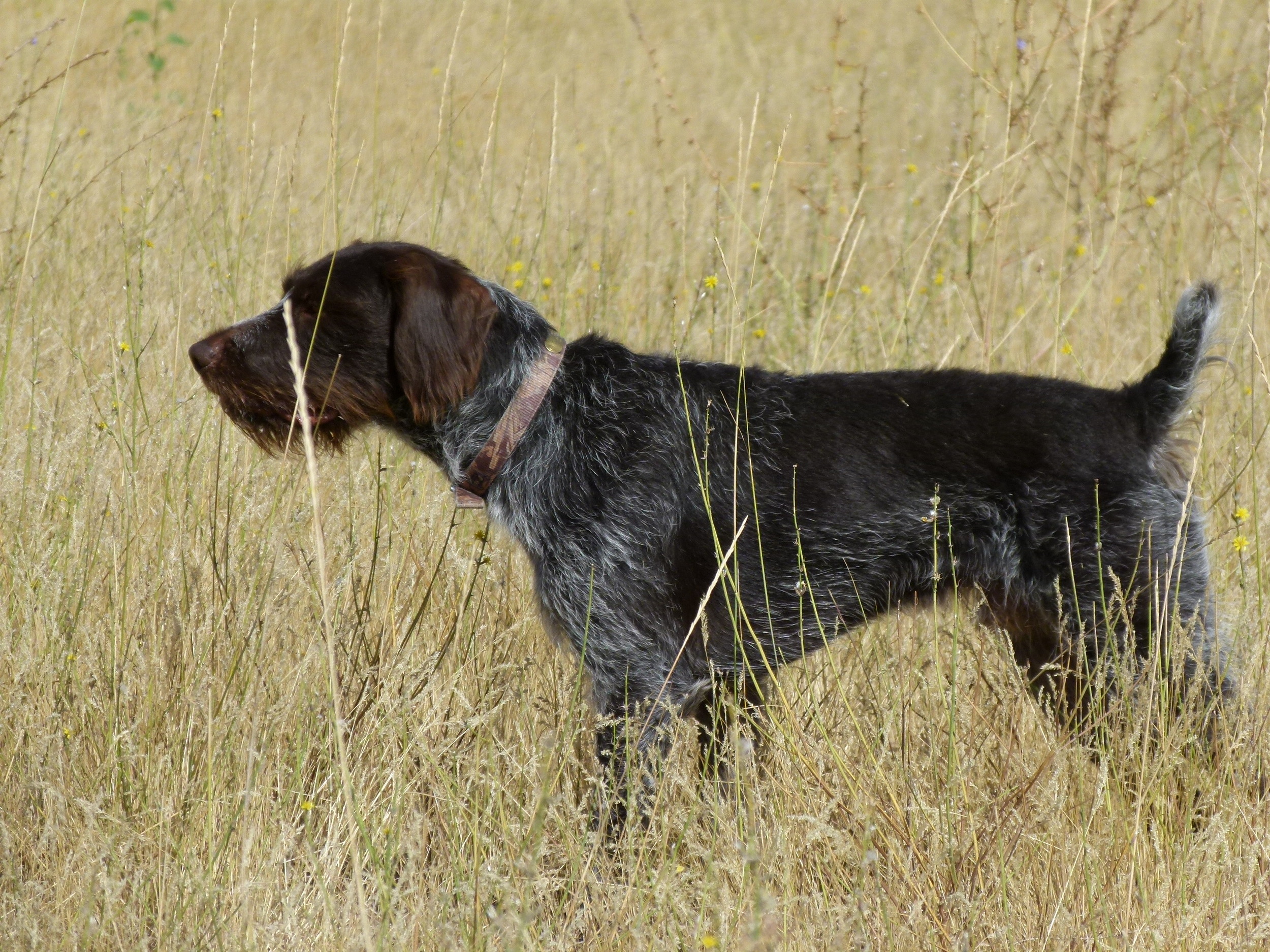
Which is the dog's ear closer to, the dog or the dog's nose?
the dog

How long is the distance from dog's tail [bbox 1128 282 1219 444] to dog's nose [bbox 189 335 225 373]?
87.0 inches

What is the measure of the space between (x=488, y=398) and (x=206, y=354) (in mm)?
682

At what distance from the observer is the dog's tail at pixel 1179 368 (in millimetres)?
3195

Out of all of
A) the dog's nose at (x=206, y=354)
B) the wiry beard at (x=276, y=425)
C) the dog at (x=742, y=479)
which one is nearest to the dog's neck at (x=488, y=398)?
the dog at (x=742, y=479)

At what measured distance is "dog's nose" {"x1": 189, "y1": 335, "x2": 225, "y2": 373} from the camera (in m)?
3.16

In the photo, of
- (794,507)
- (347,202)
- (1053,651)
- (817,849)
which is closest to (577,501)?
(794,507)

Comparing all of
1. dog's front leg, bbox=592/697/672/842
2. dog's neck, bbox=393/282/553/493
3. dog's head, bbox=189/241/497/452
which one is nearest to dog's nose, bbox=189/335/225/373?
dog's head, bbox=189/241/497/452

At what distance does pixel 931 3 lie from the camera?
14.1 m

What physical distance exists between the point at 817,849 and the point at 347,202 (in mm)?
4949

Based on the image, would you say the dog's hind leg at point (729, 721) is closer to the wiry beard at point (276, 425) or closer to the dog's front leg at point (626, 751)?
the dog's front leg at point (626, 751)

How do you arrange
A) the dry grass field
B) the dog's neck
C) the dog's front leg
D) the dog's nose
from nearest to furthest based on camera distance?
the dry grass field, the dog's front leg, the dog's nose, the dog's neck

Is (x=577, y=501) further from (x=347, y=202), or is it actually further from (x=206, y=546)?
(x=347, y=202)

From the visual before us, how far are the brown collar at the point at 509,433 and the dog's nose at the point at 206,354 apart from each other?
0.65 metres

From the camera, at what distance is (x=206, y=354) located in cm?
317
